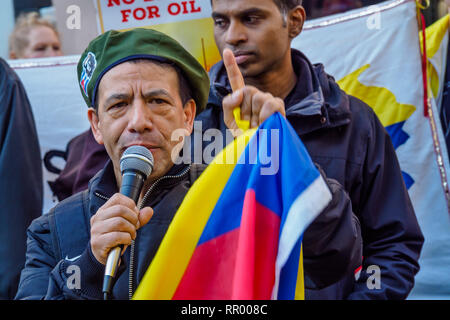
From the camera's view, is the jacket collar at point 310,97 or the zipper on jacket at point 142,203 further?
the jacket collar at point 310,97

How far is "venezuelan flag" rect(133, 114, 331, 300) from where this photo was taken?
1669 mm

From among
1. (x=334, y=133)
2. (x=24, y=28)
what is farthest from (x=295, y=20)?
(x=24, y=28)

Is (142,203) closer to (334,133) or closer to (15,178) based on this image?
(334,133)

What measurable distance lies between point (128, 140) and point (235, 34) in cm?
105

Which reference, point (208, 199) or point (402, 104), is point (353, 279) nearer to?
point (208, 199)

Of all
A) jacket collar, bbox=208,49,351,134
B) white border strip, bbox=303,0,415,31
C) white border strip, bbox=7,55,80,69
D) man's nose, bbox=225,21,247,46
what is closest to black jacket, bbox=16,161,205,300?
jacket collar, bbox=208,49,351,134

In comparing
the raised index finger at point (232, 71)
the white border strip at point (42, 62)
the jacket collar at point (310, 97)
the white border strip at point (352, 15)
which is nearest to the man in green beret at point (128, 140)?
the raised index finger at point (232, 71)

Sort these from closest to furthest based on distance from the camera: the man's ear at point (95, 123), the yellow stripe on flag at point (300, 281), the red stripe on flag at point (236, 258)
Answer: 1. the red stripe on flag at point (236, 258)
2. the yellow stripe on flag at point (300, 281)
3. the man's ear at point (95, 123)

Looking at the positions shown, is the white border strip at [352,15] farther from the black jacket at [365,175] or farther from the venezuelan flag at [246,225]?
the venezuelan flag at [246,225]

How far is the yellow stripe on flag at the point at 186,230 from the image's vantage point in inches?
65.7

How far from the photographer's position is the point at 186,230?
175 cm

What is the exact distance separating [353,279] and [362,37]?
1640 millimetres
